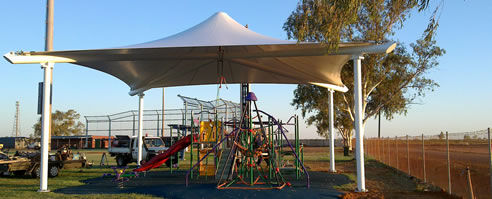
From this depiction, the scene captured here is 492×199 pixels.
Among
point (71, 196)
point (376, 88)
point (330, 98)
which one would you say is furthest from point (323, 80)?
point (376, 88)

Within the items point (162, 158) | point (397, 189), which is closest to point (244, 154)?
point (162, 158)

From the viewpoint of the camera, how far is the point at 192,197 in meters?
10.1

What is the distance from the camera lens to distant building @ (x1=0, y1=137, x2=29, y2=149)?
60.6m

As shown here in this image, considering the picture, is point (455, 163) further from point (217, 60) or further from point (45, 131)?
point (45, 131)

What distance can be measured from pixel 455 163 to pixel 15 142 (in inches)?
2437

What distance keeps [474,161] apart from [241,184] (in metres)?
5.72

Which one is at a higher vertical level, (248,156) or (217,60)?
(217,60)

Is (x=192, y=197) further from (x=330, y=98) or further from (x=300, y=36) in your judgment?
(x=330, y=98)

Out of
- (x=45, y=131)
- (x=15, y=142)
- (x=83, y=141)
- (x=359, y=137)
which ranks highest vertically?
(x=45, y=131)

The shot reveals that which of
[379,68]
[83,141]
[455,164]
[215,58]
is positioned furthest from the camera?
[83,141]

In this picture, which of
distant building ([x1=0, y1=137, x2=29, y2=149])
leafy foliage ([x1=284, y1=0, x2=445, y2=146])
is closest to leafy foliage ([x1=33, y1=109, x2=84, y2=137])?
distant building ([x1=0, y1=137, x2=29, y2=149])

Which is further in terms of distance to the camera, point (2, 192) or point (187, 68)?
point (187, 68)

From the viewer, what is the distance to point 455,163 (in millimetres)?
10711

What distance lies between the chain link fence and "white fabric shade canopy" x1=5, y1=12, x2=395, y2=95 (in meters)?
2.96
